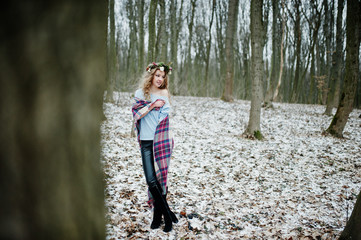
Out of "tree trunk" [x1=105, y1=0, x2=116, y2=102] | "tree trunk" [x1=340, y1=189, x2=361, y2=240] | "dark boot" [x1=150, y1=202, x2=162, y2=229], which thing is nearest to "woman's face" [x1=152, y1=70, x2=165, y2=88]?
"dark boot" [x1=150, y1=202, x2=162, y2=229]

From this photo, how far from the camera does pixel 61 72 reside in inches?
26.7

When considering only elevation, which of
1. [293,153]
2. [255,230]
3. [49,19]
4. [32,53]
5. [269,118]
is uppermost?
[49,19]

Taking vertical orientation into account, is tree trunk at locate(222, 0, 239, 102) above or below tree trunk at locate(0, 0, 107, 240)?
above

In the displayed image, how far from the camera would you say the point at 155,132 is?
294cm

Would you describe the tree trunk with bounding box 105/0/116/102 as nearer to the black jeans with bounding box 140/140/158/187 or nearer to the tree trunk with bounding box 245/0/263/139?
the tree trunk with bounding box 245/0/263/139

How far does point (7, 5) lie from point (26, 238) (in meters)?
0.64

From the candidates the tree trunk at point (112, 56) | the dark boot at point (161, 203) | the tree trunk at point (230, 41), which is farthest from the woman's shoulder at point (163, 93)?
the tree trunk at point (230, 41)

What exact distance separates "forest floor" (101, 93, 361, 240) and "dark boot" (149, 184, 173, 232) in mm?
112

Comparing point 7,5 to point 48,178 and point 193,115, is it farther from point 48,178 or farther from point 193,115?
point 193,115

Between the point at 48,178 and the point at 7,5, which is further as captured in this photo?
the point at 48,178

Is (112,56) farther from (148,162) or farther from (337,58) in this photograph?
(337,58)

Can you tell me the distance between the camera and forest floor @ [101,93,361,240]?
3.19 m

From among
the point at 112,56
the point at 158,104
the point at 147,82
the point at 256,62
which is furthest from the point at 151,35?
the point at 158,104

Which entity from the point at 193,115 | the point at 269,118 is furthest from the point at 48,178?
the point at 269,118
